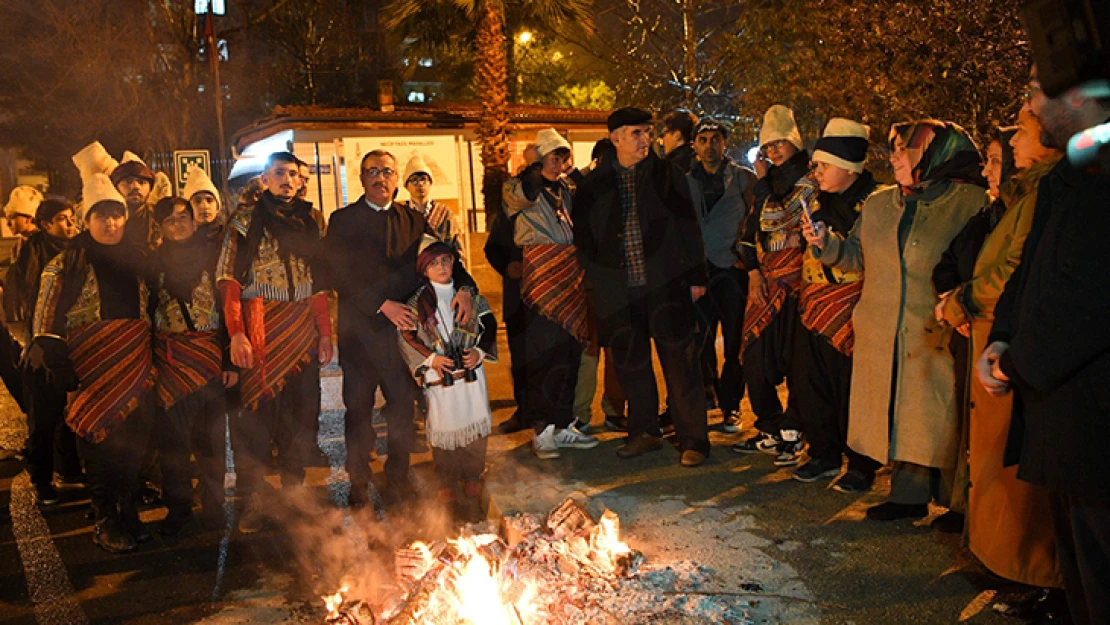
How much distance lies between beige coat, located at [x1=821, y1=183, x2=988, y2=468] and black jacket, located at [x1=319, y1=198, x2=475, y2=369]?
2.34 meters

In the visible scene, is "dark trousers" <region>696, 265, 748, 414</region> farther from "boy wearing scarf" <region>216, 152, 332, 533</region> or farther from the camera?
"boy wearing scarf" <region>216, 152, 332, 533</region>

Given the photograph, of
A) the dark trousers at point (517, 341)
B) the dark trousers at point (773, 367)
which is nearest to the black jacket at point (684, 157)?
the dark trousers at point (517, 341)

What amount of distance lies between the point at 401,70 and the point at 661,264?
33.1 metres

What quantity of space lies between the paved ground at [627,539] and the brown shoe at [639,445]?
64 mm

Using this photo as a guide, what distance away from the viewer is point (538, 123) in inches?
985

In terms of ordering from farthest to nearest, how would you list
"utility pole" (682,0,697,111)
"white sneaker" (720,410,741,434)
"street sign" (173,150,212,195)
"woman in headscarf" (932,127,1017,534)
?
"utility pole" (682,0,697,111) < "street sign" (173,150,212,195) < "white sneaker" (720,410,741,434) < "woman in headscarf" (932,127,1017,534)

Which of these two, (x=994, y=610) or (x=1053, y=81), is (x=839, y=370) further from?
(x=1053, y=81)

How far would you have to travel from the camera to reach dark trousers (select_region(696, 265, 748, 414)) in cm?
647

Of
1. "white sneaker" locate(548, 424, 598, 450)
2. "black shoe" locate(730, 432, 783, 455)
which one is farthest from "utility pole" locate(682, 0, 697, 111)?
"black shoe" locate(730, 432, 783, 455)

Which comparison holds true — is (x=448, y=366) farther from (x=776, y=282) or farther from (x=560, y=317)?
(x=776, y=282)

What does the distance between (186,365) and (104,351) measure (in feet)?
1.68

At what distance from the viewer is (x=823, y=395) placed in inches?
210

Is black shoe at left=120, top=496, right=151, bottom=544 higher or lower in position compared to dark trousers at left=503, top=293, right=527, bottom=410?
lower

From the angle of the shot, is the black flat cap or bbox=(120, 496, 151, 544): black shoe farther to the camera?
the black flat cap
